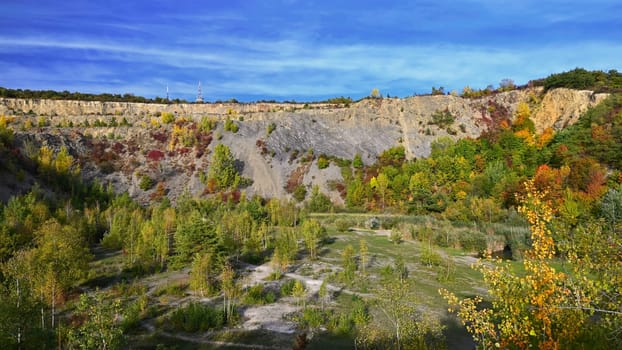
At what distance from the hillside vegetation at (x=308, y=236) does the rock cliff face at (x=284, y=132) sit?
56cm

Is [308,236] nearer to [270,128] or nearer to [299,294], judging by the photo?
[299,294]

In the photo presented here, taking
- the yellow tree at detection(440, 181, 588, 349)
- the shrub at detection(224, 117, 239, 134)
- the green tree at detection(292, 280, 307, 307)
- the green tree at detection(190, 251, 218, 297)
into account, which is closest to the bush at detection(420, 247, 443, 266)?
the green tree at detection(292, 280, 307, 307)

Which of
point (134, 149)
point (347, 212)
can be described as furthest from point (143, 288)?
point (134, 149)

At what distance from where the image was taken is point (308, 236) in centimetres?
3281

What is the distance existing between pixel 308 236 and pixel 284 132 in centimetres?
4987

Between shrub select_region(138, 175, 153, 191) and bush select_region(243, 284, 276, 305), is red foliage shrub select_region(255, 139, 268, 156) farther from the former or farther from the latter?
bush select_region(243, 284, 276, 305)

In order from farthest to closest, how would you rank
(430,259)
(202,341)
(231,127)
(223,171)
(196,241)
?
(231,127), (223,171), (430,259), (196,241), (202,341)

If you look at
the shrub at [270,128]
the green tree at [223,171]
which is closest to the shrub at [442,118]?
the shrub at [270,128]

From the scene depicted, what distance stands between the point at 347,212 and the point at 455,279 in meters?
36.7

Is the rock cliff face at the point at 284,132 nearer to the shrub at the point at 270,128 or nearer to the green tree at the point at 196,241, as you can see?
the shrub at the point at 270,128

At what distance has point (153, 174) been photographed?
225 feet

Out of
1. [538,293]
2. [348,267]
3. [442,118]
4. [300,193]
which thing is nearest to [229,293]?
[348,267]

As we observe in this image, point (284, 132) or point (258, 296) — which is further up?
point (284, 132)

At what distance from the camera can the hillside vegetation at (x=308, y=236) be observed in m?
7.24
